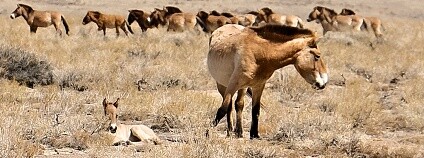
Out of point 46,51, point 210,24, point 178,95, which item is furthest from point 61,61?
point 210,24

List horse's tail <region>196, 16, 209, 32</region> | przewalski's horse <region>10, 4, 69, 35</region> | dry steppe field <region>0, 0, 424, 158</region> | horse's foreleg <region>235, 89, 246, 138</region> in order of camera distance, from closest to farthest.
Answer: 1. dry steppe field <region>0, 0, 424, 158</region>
2. horse's foreleg <region>235, 89, 246, 138</region>
3. przewalski's horse <region>10, 4, 69, 35</region>
4. horse's tail <region>196, 16, 209, 32</region>

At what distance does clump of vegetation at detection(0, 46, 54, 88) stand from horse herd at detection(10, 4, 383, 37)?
330 inches

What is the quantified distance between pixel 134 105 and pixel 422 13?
61815 mm

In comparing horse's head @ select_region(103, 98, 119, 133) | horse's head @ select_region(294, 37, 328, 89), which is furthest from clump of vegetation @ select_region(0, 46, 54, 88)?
horse's head @ select_region(294, 37, 328, 89)

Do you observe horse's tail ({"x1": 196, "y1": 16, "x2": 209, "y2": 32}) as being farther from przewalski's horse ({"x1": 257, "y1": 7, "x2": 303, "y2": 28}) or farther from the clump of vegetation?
the clump of vegetation

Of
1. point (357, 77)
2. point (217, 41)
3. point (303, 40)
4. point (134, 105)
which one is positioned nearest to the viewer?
point (303, 40)

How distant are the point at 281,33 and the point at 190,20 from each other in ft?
60.5

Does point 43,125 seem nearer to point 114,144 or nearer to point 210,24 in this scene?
point 114,144

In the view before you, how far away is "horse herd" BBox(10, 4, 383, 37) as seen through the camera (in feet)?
76.9

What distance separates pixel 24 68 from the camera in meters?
13.4

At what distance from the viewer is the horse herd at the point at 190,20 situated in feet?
76.9

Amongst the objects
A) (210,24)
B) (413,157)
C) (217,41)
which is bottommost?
(210,24)

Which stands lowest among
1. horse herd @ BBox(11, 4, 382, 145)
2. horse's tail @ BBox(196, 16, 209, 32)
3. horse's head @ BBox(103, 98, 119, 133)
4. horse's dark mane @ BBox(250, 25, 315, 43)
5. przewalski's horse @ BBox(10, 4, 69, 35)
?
horse's tail @ BBox(196, 16, 209, 32)

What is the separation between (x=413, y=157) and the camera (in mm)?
7547
